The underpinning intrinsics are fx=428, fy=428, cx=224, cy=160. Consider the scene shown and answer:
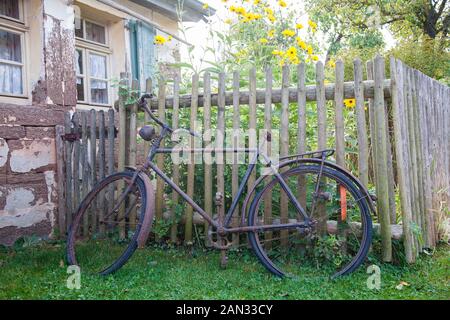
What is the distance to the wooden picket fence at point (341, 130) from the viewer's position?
3.12 meters

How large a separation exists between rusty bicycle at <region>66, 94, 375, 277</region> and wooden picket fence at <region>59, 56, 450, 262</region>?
183mm

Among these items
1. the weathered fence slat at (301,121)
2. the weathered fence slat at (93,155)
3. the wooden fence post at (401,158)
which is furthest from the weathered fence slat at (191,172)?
the wooden fence post at (401,158)

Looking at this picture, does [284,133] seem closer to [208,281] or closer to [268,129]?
[268,129]

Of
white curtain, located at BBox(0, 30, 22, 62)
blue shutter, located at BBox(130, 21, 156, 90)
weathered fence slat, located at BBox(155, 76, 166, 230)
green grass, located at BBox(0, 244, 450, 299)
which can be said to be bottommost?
green grass, located at BBox(0, 244, 450, 299)

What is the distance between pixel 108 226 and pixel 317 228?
208cm

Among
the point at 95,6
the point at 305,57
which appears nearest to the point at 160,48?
the point at 95,6

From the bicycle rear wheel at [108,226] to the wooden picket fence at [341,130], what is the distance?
28 centimetres

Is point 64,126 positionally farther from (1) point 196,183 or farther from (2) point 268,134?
(2) point 268,134

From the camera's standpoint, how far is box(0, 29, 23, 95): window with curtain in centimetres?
446

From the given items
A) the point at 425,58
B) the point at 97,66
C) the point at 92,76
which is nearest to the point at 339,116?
the point at 92,76

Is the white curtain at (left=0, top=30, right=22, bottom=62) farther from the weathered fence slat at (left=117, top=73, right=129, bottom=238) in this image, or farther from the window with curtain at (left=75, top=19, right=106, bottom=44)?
the weathered fence slat at (left=117, top=73, right=129, bottom=238)

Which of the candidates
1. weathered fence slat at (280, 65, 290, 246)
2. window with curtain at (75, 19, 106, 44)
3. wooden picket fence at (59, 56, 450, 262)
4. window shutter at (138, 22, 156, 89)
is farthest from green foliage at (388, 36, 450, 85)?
weathered fence slat at (280, 65, 290, 246)

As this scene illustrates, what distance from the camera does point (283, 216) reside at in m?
3.36

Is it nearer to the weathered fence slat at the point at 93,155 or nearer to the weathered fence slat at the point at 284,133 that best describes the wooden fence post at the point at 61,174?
the weathered fence slat at the point at 93,155
